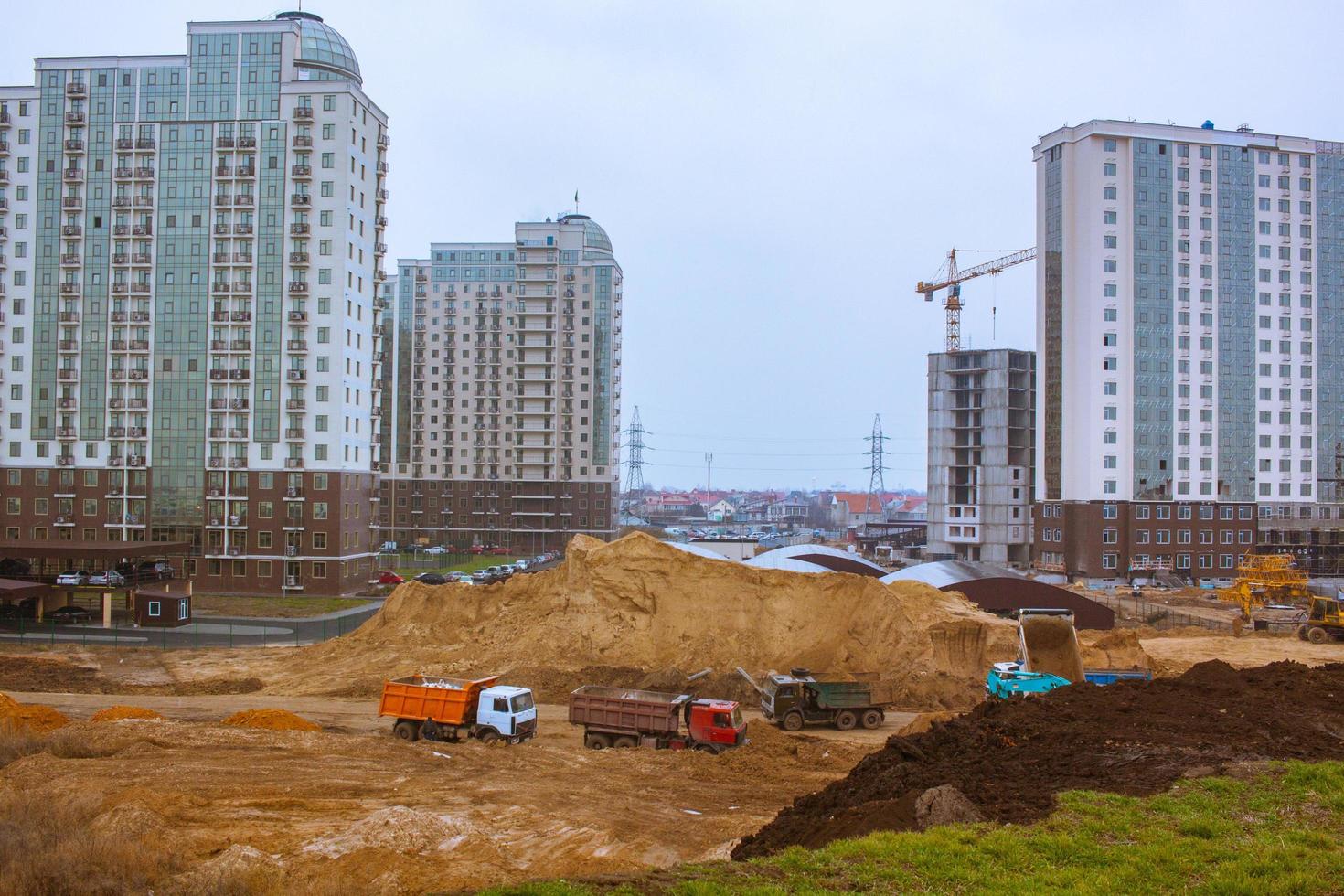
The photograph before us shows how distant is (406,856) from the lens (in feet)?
54.6

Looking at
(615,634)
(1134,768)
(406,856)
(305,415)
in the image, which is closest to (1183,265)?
(615,634)

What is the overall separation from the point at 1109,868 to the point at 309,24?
78986mm

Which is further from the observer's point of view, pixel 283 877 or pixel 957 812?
pixel 283 877

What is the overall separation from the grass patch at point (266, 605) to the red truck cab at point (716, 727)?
3903 centimetres

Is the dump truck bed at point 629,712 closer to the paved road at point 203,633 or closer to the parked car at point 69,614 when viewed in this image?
the paved road at point 203,633

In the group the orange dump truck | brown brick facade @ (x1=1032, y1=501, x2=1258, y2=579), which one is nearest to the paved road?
the orange dump truck

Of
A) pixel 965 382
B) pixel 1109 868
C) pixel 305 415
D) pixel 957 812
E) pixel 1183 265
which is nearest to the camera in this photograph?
pixel 1109 868

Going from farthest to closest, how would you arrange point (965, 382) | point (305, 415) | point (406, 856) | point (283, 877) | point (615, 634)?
point (965, 382) → point (305, 415) → point (615, 634) → point (406, 856) → point (283, 877)

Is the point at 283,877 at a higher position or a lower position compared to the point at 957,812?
lower

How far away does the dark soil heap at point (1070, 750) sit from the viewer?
15.2 meters

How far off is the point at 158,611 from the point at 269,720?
2966cm

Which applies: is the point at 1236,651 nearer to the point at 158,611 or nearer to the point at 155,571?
the point at 158,611

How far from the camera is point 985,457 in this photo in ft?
Result: 342

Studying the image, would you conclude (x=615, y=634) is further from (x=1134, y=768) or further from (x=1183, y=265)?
(x=1183, y=265)
